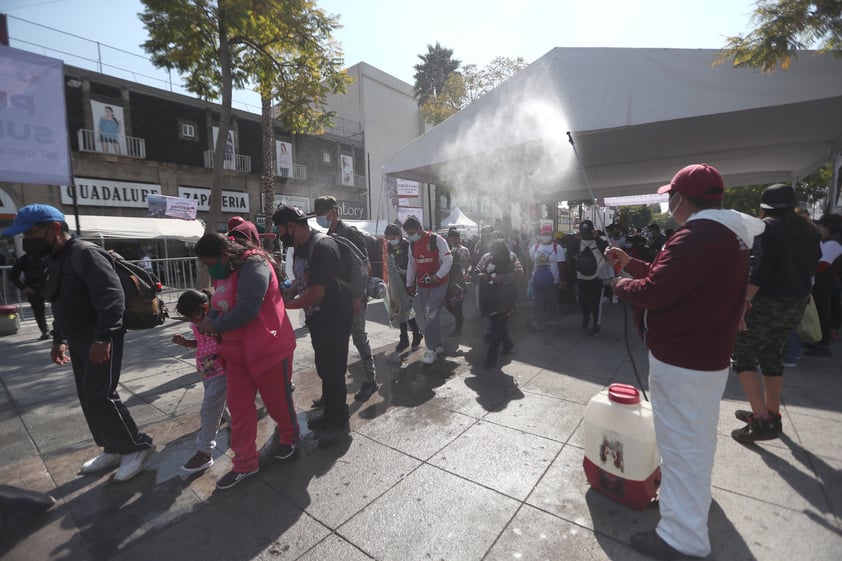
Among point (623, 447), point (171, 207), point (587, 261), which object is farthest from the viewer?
point (171, 207)

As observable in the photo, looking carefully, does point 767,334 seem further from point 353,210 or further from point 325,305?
point 353,210

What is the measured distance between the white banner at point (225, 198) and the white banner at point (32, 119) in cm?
1478

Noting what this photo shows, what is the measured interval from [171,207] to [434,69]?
21844 mm

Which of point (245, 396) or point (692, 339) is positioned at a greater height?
point (692, 339)

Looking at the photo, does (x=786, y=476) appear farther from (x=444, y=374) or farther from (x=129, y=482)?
(x=129, y=482)

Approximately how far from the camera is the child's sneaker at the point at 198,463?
2.72m

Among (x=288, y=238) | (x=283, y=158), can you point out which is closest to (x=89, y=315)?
(x=288, y=238)

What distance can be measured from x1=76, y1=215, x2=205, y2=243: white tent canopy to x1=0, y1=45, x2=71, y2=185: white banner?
9390 mm

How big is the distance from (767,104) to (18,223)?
7.80m

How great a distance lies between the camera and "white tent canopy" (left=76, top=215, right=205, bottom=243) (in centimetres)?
1411

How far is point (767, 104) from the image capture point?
16.8 ft

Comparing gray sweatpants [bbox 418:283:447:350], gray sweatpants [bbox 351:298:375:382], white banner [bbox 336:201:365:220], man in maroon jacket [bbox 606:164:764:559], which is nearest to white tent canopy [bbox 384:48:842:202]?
gray sweatpants [bbox 418:283:447:350]

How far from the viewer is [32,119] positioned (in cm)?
495

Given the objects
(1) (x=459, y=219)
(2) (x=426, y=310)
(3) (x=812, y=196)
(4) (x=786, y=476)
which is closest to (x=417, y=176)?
(2) (x=426, y=310)
